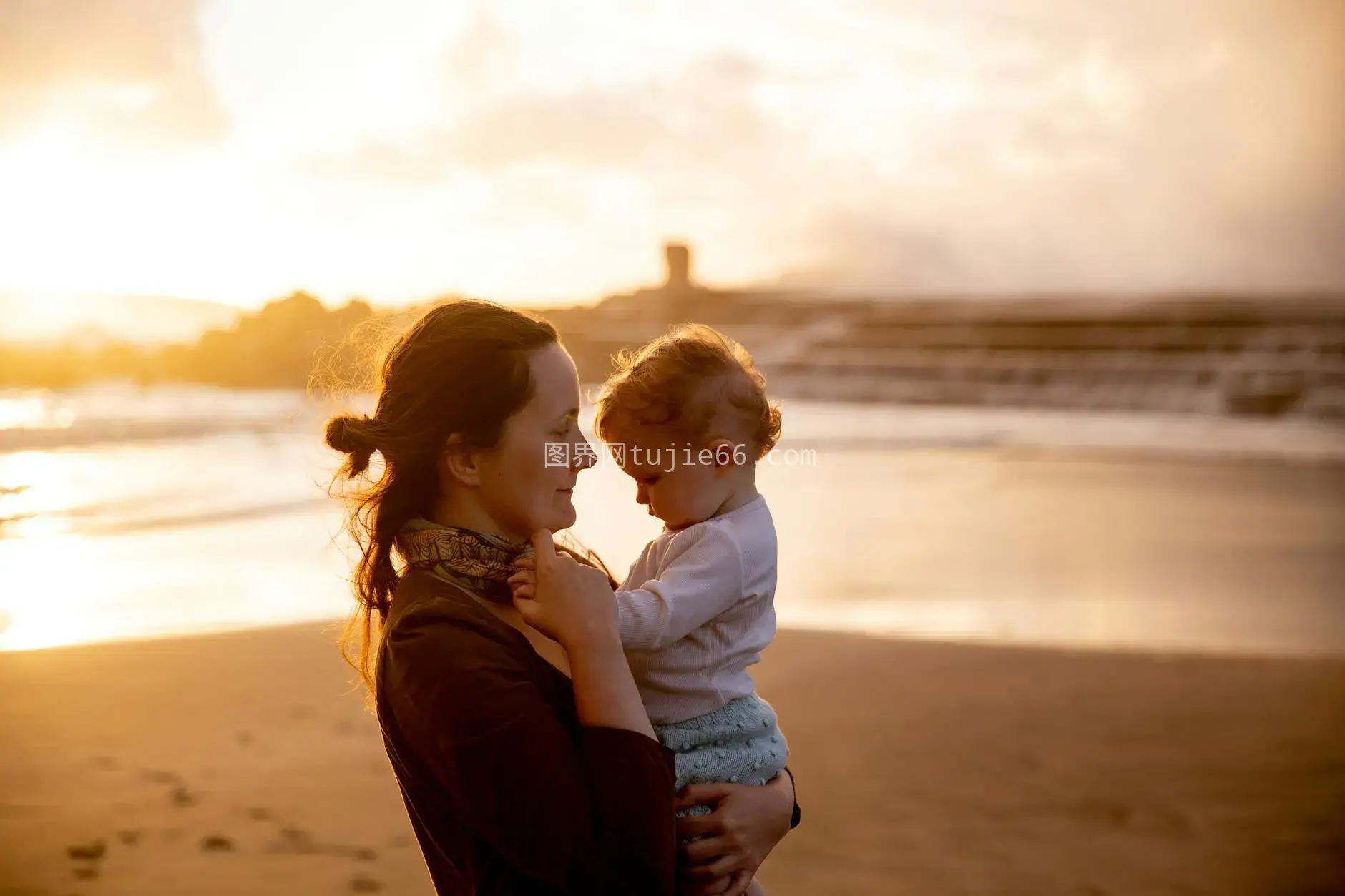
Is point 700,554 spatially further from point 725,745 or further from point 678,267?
point 678,267

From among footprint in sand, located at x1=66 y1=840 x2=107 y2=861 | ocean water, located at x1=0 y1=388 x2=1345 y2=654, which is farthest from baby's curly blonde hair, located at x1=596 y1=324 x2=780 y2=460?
footprint in sand, located at x1=66 y1=840 x2=107 y2=861

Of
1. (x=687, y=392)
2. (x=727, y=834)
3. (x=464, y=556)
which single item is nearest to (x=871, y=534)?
(x=687, y=392)

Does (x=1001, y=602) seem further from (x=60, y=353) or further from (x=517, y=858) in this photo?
(x=60, y=353)

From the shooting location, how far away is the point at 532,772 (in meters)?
1.21

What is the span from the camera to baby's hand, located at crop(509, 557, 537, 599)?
1358mm

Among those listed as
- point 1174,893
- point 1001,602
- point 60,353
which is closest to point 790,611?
point 1001,602

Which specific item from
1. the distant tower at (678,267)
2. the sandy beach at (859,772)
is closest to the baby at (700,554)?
the sandy beach at (859,772)

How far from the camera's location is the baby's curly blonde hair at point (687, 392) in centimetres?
176

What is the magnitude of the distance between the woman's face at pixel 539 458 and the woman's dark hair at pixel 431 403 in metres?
0.02

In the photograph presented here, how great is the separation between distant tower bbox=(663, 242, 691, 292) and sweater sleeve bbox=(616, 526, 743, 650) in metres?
40.5

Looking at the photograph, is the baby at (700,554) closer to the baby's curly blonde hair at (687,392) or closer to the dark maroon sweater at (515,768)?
the baby's curly blonde hair at (687,392)

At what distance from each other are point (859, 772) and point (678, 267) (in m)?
38.7

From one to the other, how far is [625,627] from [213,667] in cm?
453

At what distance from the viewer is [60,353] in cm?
1744
